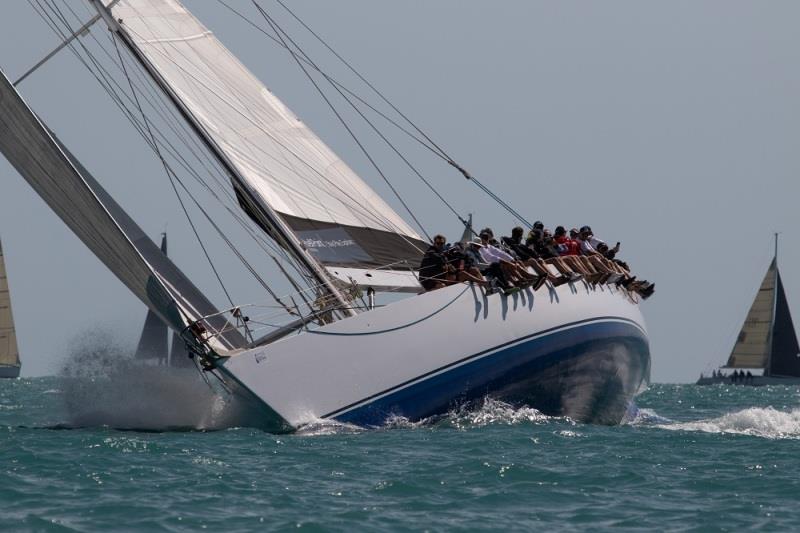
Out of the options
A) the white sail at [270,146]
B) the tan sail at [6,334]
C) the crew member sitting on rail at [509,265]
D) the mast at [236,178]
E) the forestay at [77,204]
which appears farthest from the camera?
the tan sail at [6,334]

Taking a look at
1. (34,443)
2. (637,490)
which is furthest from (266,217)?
(637,490)

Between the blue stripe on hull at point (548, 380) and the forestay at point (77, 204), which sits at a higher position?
the forestay at point (77, 204)

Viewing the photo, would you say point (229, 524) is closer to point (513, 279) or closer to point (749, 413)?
point (513, 279)

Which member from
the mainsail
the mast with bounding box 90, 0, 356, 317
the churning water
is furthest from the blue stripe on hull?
the mainsail

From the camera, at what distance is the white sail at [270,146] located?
1881 cm

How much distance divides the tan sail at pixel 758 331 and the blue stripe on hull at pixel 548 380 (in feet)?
157

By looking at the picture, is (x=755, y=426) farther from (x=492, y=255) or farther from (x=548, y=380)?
(x=492, y=255)

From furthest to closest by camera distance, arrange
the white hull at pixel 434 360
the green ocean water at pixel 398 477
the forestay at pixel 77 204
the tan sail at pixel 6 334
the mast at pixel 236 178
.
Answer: the tan sail at pixel 6 334 → the mast at pixel 236 178 → the forestay at pixel 77 204 → the white hull at pixel 434 360 → the green ocean water at pixel 398 477

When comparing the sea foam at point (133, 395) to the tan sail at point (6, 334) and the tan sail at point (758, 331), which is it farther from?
the tan sail at point (758, 331)

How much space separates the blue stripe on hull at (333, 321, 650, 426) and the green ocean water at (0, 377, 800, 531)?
226 millimetres

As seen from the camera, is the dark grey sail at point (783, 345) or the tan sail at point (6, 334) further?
the dark grey sail at point (783, 345)

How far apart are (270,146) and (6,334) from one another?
46.3 metres

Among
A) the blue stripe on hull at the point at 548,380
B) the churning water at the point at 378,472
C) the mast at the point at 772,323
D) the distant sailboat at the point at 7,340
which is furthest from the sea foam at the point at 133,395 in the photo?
the mast at the point at 772,323

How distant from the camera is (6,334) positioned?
63.3 m
